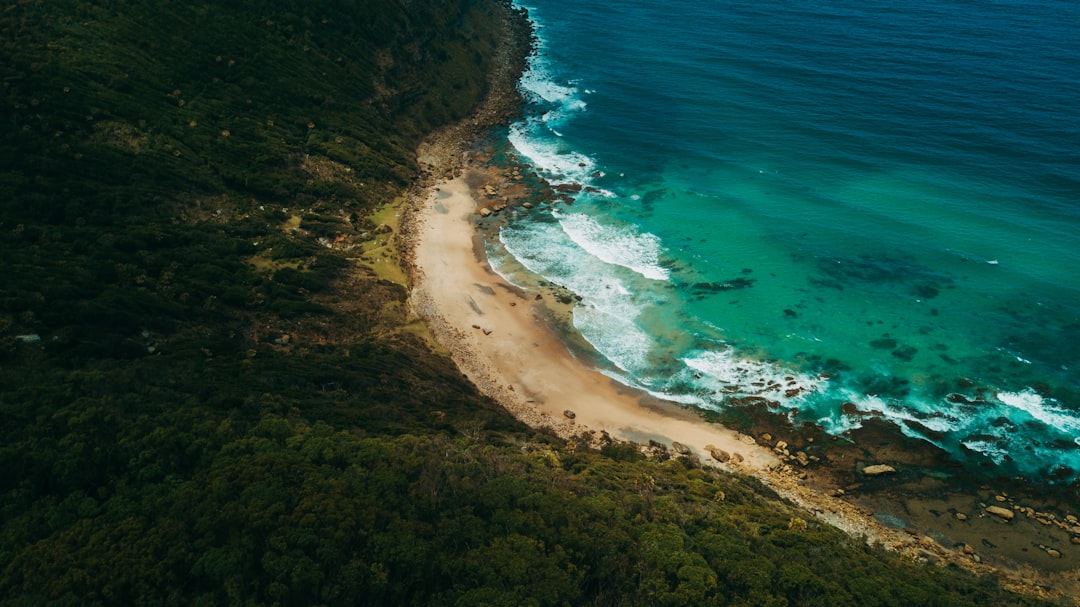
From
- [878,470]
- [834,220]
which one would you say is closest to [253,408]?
[878,470]

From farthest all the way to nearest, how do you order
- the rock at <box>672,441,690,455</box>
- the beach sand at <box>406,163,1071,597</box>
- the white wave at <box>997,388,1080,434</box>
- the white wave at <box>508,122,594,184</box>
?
the white wave at <box>508,122,594,184</box>
the white wave at <box>997,388,1080,434</box>
the rock at <box>672,441,690,455</box>
the beach sand at <box>406,163,1071,597</box>

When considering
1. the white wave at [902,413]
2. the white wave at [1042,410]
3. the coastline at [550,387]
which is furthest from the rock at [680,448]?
the white wave at [1042,410]

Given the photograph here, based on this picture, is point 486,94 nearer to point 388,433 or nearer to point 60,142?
point 60,142

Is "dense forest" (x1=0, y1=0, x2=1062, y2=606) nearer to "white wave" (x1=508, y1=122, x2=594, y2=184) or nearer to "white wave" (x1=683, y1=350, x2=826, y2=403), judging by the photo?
"white wave" (x1=683, y1=350, x2=826, y2=403)

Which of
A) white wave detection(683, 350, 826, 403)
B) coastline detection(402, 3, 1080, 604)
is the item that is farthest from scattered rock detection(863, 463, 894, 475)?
white wave detection(683, 350, 826, 403)

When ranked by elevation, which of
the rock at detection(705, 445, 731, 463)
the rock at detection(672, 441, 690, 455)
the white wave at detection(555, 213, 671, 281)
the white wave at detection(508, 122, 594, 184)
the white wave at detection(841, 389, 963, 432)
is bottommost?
the rock at detection(672, 441, 690, 455)

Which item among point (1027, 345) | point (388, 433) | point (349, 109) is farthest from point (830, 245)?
point (349, 109)

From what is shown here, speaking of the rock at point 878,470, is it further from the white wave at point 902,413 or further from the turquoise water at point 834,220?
the white wave at point 902,413
